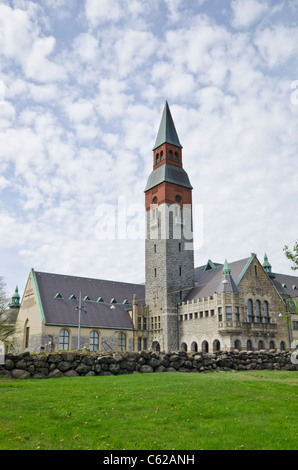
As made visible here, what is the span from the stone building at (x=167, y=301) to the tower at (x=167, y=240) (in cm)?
15

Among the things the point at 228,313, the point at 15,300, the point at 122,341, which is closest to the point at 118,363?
the point at 228,313

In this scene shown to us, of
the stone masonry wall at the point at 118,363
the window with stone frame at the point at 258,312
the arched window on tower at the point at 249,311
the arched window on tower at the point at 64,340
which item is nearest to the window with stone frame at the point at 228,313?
the arched window on tower at the point at 249,311

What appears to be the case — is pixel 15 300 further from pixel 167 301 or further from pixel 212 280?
pixel 212 280

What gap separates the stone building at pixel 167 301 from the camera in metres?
54.2

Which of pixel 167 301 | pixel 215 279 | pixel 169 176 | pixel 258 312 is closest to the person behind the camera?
pixel 258 312

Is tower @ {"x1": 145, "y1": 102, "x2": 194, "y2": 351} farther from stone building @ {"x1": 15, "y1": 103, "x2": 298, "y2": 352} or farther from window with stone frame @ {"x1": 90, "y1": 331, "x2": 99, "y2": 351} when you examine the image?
window with stone frame @ {"x1": 90, "y1": 331, "x2": 99, "y2": 351}

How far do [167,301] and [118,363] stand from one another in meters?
36.7

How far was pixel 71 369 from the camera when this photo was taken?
22.9 m

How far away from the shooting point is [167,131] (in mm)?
70438

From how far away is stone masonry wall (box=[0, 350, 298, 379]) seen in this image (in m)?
21.7

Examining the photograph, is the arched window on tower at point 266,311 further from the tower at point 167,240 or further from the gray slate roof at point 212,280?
the tower at point 167,240
